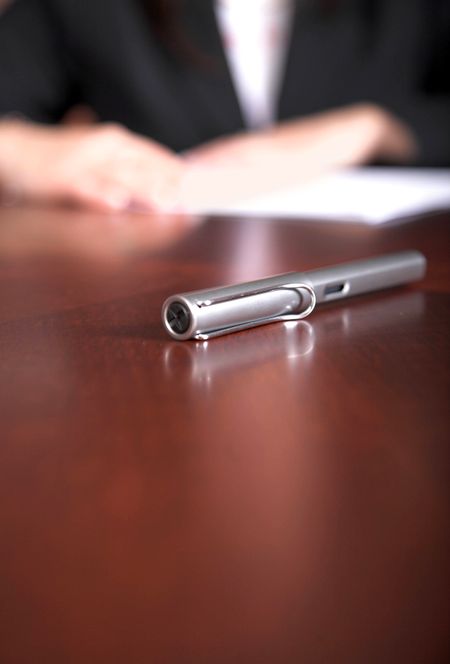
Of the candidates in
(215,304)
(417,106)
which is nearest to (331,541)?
(215,304)

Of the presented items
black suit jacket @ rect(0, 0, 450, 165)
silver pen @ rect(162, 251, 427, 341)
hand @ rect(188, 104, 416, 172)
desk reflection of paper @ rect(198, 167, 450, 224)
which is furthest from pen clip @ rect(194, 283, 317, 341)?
black suit jacket @ rect(0, 0, 450, 165)

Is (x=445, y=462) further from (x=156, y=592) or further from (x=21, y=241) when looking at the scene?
(x=21, y=241)

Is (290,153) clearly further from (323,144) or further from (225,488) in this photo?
(225,488)

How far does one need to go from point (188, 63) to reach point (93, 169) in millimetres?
415

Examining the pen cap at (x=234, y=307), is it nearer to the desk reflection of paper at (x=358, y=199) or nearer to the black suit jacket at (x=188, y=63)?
the desk reflection of paper at (x=358, y=199)

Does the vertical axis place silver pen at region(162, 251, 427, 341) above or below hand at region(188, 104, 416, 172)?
below

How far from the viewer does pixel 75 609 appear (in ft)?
0.49

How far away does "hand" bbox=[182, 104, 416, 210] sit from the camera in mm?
823

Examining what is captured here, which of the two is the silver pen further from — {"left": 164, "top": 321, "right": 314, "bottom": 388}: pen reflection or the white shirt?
the white shirt

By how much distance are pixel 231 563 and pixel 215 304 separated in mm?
157

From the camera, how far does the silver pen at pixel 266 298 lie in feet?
1.02

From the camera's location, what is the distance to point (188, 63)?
1.16 meters

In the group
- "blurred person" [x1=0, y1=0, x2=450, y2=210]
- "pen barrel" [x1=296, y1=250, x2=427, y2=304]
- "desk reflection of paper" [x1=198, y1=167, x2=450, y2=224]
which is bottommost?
"pen barrel" [x1=296, y1=250, x2=427, y2=304]

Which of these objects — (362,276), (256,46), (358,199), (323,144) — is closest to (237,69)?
(256,46)
